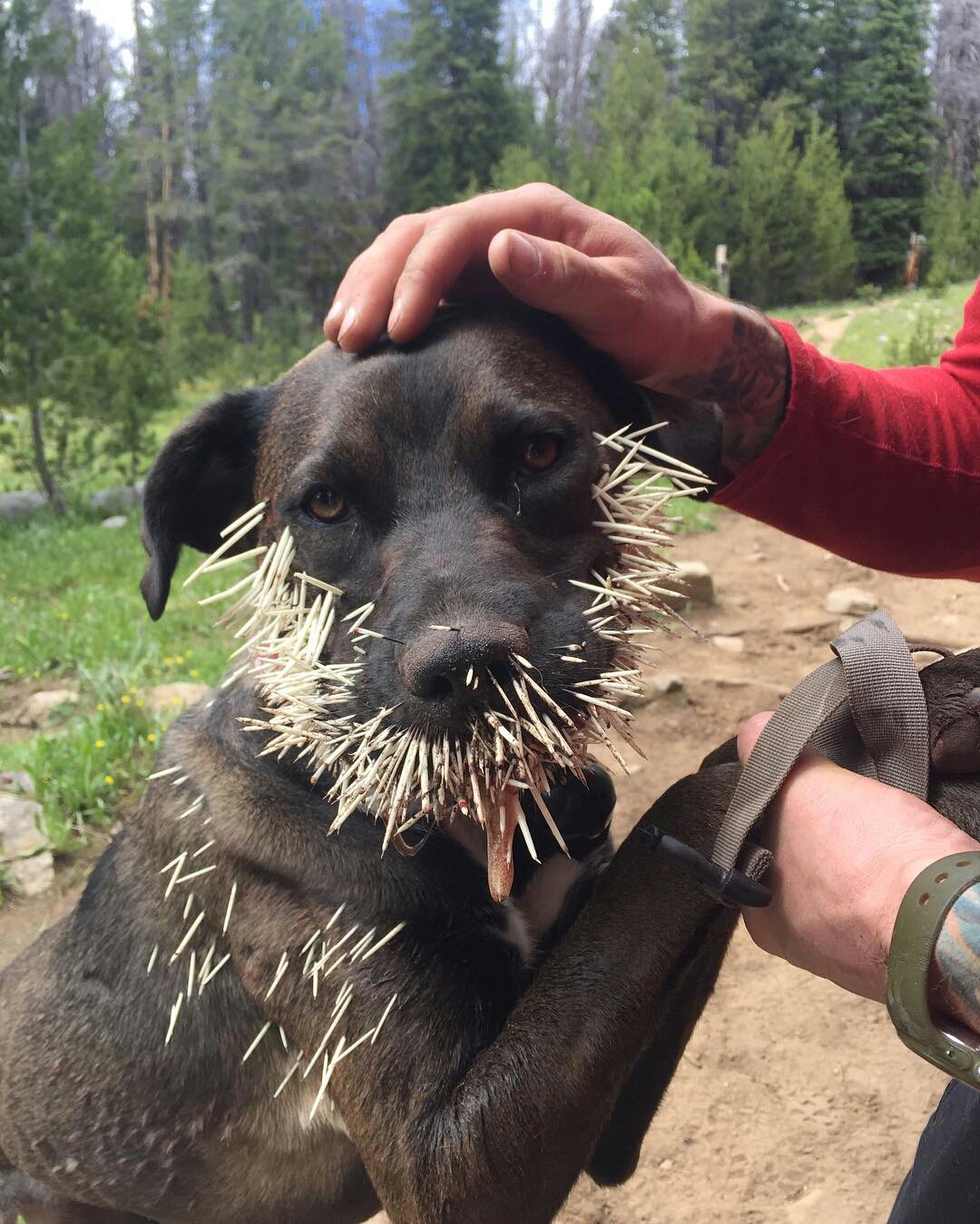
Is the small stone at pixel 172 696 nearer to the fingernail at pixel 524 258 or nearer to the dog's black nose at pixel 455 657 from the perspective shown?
the fingernail at pixel 524 258

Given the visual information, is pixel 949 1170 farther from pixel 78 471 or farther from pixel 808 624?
pixel 78 471

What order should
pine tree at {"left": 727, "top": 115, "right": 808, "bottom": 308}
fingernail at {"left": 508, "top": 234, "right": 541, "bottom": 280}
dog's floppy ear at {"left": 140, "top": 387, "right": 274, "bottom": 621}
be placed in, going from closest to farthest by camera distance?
fingernail at {"left": 508, "top": 234, "right": 541, "bottom": 280} < dog's floppy ear at {"left": 140, "top": 387, "right": 274, "bottom": 621} < pine tree at {"left": 727, "top": 115, "right": 808, "bottom": 308}

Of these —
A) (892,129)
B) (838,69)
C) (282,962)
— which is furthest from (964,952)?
(838,69)

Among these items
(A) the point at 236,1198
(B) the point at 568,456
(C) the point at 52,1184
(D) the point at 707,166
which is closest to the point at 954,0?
(B) the point at 568,456

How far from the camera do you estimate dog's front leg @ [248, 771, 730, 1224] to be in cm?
154

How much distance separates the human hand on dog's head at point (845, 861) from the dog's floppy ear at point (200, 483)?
4.46 ft

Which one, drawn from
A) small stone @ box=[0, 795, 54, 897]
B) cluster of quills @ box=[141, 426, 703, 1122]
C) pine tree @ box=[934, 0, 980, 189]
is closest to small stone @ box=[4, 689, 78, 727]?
small stone @ box=[0, 795, 54, 897]

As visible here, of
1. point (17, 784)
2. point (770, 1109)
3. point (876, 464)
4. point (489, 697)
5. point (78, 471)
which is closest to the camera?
point (489, 697)

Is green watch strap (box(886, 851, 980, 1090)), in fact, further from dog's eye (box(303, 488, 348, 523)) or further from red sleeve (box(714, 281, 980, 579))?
red sleeve (box(714, 281, 980, 579))

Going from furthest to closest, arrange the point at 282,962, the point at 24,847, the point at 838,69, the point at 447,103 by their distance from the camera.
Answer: the point at 447,103
the point at 838,69
the point at 24,847
the point at 282,962

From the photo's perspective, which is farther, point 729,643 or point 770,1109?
point 729,643

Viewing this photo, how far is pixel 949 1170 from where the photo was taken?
6.22 feet

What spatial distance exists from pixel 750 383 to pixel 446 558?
3.83 ft

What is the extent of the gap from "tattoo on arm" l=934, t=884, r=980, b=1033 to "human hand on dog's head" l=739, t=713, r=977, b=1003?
0.09 meters
